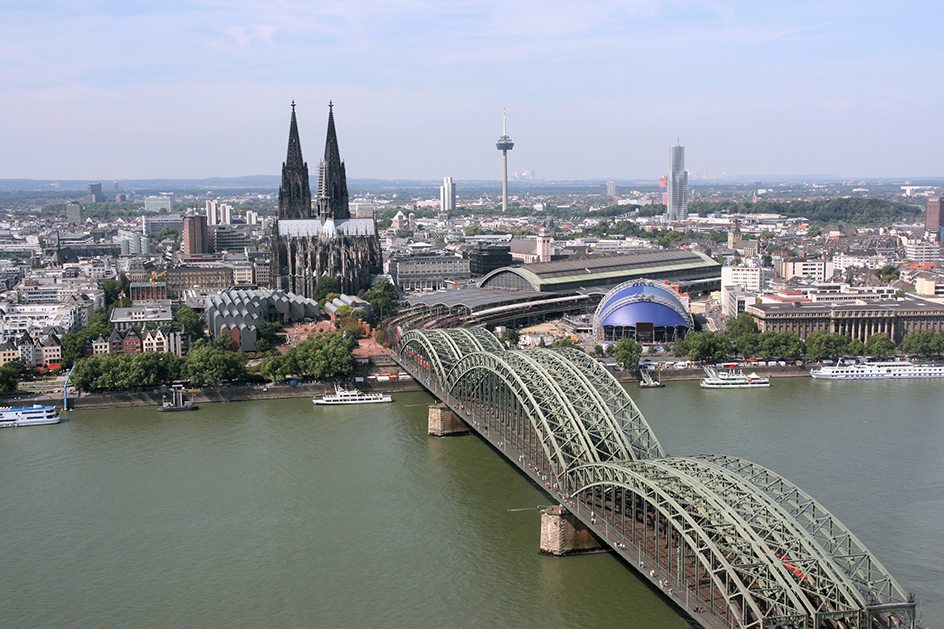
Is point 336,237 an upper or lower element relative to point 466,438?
upper

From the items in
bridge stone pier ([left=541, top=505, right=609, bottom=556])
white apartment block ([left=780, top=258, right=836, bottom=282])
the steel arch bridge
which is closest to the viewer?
the steel arch bridge

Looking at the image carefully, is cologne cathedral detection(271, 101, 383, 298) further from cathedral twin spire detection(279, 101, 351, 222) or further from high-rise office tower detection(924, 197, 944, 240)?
high-rise office tower detection(924, 197, 944, 240)

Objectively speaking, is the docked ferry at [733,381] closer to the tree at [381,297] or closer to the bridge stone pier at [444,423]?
the bridge stone pier at [444,423]

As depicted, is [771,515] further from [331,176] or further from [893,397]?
[331,176]

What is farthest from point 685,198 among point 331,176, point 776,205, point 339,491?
point 339,491

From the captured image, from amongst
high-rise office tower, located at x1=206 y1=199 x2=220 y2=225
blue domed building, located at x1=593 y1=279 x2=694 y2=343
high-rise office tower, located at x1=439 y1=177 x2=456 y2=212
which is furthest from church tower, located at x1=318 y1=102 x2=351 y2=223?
high-rise office tower, located at x1=439 y1=177 x2=456 y2=212

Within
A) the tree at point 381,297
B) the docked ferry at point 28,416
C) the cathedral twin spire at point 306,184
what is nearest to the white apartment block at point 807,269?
the tree at point 381,297

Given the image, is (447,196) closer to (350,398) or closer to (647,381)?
(647,381)
